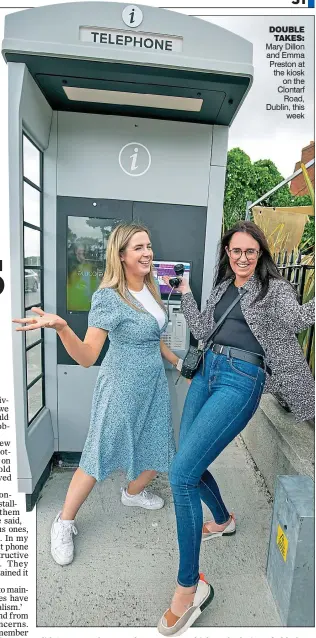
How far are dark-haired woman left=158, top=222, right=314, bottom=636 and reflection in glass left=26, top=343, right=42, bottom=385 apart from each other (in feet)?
3.45

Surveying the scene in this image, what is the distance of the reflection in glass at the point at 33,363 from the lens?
7.85 ft

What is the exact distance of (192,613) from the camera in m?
1.65

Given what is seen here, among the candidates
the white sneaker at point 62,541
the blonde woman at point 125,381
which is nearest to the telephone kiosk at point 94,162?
the white sneaker at point 62,541

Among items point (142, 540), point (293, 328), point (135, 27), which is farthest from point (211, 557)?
point (135, 27)

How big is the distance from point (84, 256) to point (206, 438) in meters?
1.48

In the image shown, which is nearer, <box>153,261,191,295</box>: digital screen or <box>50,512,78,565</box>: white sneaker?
<box>50,512,78,565</box>: white sneaker

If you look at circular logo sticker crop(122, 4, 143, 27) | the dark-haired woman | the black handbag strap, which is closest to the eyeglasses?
the dark-haired woman

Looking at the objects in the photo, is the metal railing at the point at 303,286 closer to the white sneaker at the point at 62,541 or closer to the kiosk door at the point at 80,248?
the kiosk door at the point at 80,248

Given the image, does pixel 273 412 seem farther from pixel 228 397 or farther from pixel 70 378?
pixel 70 378

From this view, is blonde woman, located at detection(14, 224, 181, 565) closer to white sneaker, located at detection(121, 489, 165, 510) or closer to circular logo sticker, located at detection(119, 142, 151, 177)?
white sneaker, located at detection(121, 489, 165, 510)

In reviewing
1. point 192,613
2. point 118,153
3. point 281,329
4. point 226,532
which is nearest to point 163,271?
point 118,153

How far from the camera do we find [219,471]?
2.90 metres

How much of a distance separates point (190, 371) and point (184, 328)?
714mm

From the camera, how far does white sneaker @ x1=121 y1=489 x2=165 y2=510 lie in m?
2.42
